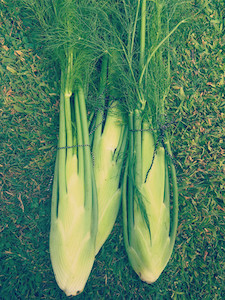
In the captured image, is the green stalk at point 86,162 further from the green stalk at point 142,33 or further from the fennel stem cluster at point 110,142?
the green stalk at point 142,33

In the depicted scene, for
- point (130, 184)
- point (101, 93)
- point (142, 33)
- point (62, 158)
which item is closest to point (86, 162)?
point (62, 158)

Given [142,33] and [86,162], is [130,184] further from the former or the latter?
[142,33]

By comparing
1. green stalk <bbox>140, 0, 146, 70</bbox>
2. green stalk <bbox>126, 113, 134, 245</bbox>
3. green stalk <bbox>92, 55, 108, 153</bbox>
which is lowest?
green stalk <bbox>126, 113, 134, 245</bbox>

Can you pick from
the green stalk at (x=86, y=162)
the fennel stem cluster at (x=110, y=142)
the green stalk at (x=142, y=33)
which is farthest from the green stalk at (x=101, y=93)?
the green stalk at (x=142, y=33)

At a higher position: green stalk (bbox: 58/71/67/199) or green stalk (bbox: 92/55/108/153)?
green stalk (bbox: 92/55/108/153)

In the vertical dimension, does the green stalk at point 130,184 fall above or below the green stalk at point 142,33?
below

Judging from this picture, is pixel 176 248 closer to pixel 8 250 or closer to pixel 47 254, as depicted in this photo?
pixel 47 254

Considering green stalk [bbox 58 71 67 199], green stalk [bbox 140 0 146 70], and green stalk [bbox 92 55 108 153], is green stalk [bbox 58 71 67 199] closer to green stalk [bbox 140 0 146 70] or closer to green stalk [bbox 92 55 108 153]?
green stalk [bbox 92 55 108 153]

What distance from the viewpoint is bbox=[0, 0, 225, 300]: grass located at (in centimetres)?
164

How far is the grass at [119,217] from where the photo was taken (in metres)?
1.64

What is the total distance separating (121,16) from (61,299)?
5.13 feet

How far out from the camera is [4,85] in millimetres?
1716

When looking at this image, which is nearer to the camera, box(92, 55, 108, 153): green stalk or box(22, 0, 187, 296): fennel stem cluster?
box(22, 0, 187, 296): fennel stem cluster

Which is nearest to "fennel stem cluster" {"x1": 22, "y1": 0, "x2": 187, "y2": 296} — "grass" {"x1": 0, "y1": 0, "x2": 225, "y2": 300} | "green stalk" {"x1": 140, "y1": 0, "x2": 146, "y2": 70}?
"green stalk" {"x1": 140, "y1": 0, "x2": 146, "y2": 70}
